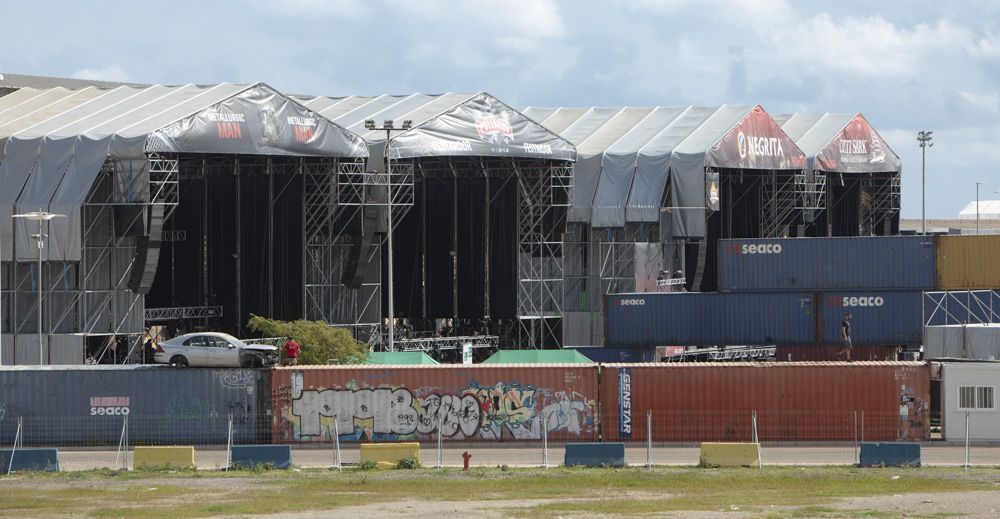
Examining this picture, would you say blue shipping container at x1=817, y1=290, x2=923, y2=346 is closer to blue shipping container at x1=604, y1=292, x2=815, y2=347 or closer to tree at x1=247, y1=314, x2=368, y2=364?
blue shipping container at x1=604, y1=292, x2=815, y2=347

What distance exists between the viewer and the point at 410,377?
4734 centimetres

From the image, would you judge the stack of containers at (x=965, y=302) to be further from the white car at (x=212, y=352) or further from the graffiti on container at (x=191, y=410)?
the graffiti on container at (x=191, y=410)

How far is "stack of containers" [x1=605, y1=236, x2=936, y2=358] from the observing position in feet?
216

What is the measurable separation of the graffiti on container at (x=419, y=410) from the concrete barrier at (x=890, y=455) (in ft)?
33.1

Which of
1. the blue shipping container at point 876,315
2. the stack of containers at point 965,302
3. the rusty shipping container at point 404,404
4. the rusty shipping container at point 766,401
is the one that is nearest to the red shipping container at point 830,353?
the blue shipping container at point 876,315

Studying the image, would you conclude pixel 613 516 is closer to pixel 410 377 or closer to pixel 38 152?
pixel 410 377

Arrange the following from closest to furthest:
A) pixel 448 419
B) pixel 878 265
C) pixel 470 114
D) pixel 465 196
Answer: pixel 448 419 → pixel 878 265 → pixel 470 114 → pixel 465 196

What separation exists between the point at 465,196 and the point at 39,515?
5764cm

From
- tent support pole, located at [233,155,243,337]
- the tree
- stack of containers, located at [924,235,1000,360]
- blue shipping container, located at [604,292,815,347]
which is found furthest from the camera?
tent support pole, located at [233,155,243,337]

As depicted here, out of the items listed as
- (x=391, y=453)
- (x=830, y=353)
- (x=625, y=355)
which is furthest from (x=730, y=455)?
(x=625, y=355)

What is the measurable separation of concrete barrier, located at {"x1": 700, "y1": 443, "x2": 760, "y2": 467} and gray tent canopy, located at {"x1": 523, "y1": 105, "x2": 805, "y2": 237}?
1958 inches

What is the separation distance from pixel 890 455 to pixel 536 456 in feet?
32.4

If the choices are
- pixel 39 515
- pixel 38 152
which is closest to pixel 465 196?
pixel 38 152

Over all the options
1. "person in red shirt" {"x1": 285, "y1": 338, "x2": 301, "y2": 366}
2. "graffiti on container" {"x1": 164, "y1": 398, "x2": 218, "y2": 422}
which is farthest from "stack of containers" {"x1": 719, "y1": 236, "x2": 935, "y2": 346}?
"graffiti on container" {"x1": 164, "y1": 398, "x2": 218, "y2": 422}
